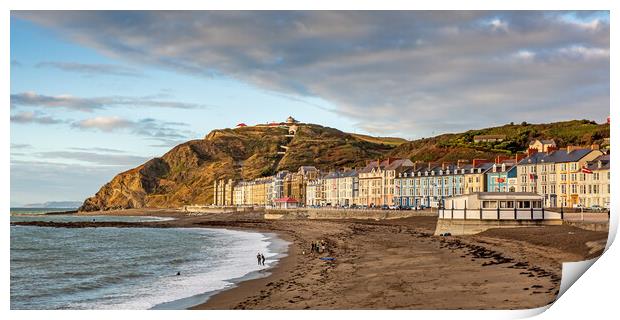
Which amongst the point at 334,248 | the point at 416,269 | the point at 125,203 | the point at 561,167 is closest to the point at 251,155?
the point at 125,203

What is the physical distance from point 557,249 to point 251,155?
14122 centimetres

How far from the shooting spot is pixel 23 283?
23828mm

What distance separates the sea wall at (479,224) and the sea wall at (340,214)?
17773mm

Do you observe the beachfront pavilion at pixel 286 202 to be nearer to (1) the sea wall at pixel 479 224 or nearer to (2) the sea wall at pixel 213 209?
(2) the sea wall at pixel 213 209

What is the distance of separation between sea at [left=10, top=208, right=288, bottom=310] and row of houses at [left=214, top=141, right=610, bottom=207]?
60.2 ft

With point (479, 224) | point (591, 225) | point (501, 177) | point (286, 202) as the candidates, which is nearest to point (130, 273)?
point (479, 224)

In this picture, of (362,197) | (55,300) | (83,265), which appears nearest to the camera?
(55,300)

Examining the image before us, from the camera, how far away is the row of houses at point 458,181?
4728 centimetres

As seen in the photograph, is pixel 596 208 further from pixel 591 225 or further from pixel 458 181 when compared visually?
pixel 458 181

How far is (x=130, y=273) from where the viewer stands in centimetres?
2647

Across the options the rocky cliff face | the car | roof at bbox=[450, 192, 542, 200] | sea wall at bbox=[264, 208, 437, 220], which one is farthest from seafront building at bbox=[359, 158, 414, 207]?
the rocky cliff face

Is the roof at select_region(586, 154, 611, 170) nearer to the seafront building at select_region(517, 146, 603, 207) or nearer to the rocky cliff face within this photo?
the seafront building at select_region(517, 146, 603, 207)

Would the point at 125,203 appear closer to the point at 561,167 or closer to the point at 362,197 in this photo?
the point at 362,197
